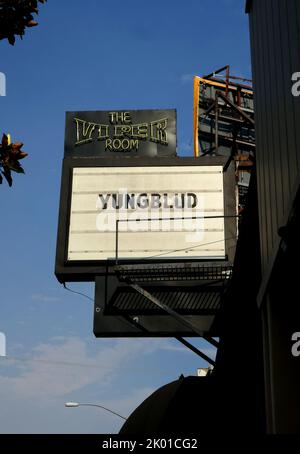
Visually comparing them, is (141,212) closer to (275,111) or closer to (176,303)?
(176,303)

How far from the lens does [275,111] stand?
898 centimetres

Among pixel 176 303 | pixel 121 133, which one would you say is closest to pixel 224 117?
pixel 121 133

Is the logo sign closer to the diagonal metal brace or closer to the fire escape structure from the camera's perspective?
the diagonal metal brace

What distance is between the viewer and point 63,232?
19.4 m

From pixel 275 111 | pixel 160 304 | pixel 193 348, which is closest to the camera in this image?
pixel 275 111

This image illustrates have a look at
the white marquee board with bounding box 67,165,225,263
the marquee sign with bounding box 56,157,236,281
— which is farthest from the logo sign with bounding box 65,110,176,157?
the white marquee board with bounding box 67,165,225,263

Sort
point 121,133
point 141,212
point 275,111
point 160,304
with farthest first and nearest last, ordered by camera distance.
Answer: point 121,133, point 141,212, point 160,304, point 275,111

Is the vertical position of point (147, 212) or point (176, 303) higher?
point (147, 212)

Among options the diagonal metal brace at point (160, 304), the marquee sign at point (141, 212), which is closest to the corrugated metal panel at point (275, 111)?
the diagonal metal brace at point (160, 304)

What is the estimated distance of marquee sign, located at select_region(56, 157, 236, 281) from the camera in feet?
62.8

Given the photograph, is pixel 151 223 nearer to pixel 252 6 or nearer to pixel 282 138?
pixel 252 6

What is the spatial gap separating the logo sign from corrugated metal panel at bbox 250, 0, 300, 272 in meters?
10.9

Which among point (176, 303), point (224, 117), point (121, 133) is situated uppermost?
point (224, 117)

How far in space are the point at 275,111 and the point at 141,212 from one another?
435 inches
